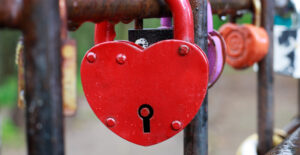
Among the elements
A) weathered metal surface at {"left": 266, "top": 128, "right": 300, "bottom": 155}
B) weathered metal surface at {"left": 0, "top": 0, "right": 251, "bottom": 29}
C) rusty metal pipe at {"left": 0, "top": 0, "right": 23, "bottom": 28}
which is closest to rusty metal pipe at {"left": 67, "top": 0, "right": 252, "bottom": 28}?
weathered metal surface at {"left": 0, "top": 0, "right": 251, "bottom": 29}

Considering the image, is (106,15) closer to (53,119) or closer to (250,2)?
(53,119)

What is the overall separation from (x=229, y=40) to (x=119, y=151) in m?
2.82

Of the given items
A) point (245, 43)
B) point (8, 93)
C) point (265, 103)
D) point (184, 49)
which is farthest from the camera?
point (8, 93)

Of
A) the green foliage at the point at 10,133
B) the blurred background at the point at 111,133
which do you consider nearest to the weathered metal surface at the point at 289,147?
the blurred background at the point at 111,133

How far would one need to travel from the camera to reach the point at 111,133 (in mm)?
3938

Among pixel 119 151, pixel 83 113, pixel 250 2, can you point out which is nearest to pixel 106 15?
pixel 250 2

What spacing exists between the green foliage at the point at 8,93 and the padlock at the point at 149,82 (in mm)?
4022

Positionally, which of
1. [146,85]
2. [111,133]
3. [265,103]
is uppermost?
[146,85]

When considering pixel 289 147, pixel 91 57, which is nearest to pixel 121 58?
pixel 91 57

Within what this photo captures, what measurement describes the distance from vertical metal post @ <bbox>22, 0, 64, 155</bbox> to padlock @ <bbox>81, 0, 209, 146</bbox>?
0.13 m

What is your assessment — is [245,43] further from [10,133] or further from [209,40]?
[10,133]

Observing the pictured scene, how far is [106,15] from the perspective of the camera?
0.40 metres

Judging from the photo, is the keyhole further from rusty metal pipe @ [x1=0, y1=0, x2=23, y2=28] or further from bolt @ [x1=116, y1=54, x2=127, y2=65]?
rusty metal pipe @ [x1=0, y1=0, x2=23, y2=28]

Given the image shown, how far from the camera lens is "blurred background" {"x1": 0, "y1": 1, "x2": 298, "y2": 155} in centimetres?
349
